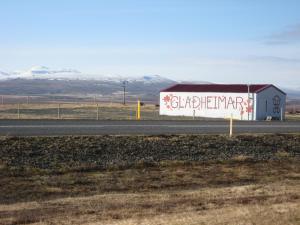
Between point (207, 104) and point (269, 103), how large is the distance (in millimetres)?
5453

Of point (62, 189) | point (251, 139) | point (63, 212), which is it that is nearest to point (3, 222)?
point (63, 212)

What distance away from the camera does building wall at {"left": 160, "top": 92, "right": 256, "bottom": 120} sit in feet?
170

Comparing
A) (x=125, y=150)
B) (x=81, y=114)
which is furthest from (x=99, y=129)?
(x=81, y=114)

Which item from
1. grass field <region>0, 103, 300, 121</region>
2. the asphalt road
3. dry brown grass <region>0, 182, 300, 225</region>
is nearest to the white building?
grass field <region>0, 103, 300, 121</region>

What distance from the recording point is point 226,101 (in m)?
52.8

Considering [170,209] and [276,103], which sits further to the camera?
[276,103]

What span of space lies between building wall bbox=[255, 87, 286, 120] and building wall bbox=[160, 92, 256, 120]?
0.81 metres

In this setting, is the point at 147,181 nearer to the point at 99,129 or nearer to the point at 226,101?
the point at 99,129

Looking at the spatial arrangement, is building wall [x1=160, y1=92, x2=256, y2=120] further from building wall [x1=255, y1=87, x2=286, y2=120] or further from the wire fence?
the wire fence

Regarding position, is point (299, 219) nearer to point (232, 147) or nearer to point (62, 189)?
point (62, 189)

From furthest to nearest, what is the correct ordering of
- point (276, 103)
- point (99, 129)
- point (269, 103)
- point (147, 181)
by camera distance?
point (276, 103) < point (269, 103) < point (99, 129) < point (147, 181)

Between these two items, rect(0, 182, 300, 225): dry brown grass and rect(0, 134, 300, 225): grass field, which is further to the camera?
rect(0, 134, 300, 225): grass field

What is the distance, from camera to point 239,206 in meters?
9.98

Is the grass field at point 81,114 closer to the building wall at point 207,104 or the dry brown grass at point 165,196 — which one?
the building wall at point 207,104
